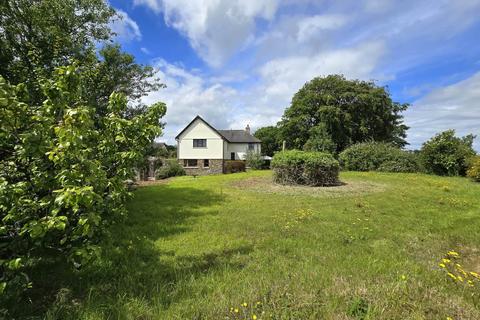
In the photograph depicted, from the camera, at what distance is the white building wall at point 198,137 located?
31.5 m

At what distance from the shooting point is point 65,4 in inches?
367

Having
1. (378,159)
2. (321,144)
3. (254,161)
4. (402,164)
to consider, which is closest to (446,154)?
(402,164)

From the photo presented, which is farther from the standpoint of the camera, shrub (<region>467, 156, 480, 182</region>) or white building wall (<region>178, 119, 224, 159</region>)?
white building wall (<region>178, 119, 224, 159</region>)

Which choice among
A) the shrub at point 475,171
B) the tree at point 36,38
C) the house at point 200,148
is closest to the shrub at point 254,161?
the house at point 200,148

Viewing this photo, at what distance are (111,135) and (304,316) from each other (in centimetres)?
303

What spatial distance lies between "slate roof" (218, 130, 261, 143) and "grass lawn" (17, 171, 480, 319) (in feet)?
97.9

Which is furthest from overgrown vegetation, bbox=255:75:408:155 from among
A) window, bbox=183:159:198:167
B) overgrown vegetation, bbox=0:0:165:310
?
overgrown vegetation, bbox=0:0:165:310

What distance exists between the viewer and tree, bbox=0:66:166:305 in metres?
2.18

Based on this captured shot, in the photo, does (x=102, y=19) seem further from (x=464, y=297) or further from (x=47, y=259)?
(x=464, y=297)

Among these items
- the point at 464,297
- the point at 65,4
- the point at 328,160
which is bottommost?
the point at 464,297

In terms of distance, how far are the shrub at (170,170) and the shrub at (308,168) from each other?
16.4m

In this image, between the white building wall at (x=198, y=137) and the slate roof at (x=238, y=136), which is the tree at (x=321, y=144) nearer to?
the white building wall at (x=198, y=137)

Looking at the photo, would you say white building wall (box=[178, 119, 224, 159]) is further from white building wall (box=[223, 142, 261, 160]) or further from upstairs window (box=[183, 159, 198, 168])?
white building wall (box=[223, 142, 261, 160])

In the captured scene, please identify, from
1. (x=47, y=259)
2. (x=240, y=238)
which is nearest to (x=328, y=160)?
(x=240, y=238)
